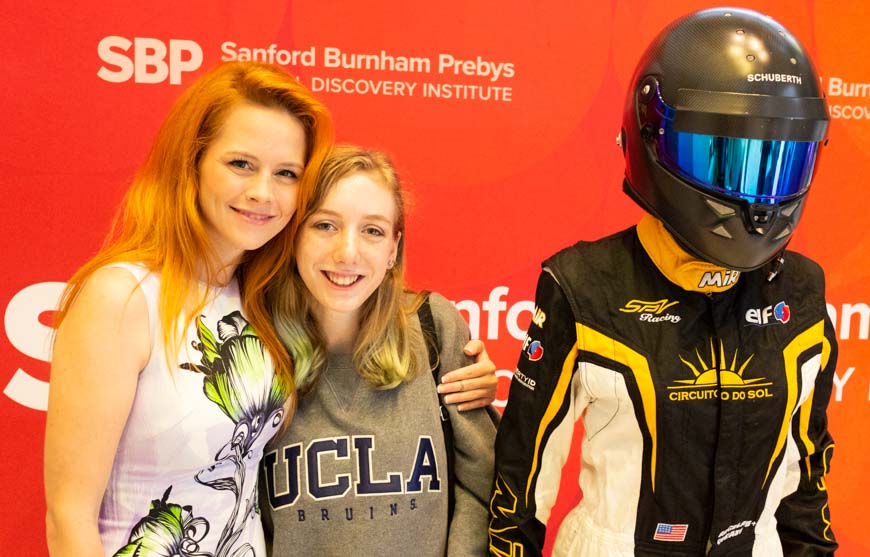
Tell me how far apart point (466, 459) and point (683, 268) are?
2.03 feet

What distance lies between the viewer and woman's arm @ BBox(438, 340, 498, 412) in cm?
163

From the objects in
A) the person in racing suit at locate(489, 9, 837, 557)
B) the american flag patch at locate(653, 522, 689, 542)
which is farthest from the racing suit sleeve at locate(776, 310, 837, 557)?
the american flag patch at locate(653, 522, 689, 542)

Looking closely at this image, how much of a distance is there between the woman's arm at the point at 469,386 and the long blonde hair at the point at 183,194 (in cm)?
36

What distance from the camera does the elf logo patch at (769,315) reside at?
1375 mm

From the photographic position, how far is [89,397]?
4.24ft

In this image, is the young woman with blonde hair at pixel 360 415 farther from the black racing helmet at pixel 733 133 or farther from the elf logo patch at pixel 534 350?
the black racing helmet at pixel 733 133

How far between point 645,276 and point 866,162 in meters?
→ 1.56

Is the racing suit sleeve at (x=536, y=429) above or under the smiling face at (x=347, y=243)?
under

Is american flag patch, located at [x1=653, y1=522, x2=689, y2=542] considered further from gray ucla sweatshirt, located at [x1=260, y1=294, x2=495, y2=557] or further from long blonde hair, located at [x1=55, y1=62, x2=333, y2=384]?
long blonde hair, located at [x1=55, y1=62, x2=333, y2=384]

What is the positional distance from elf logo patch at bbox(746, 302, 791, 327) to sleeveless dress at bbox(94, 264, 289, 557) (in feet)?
3.01

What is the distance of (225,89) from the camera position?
145cm

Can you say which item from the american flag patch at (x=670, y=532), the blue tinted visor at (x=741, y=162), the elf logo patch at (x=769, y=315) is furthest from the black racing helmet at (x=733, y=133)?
the american flag patch at (x=670, y=532)

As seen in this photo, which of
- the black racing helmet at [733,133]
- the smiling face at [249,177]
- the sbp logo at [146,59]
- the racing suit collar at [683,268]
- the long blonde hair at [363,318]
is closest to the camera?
the black racing helmet at [733,133]

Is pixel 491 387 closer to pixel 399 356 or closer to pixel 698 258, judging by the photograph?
pixel 399 356
